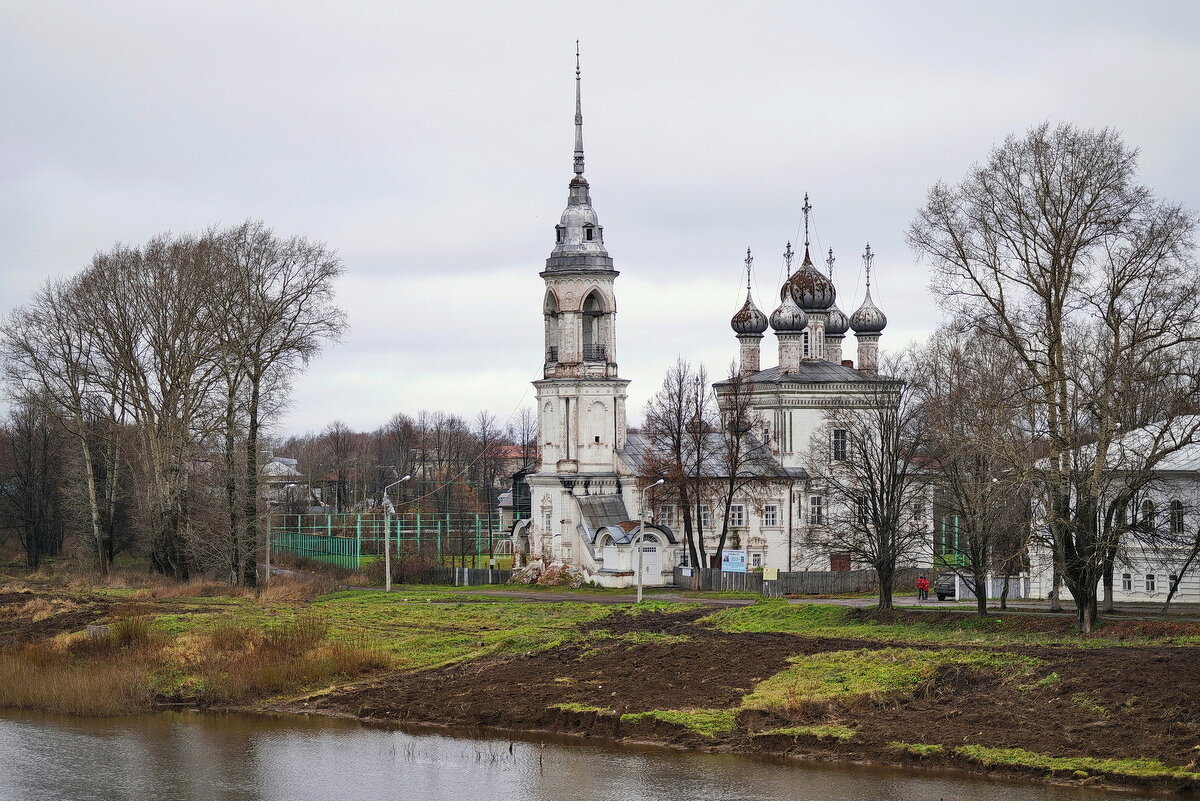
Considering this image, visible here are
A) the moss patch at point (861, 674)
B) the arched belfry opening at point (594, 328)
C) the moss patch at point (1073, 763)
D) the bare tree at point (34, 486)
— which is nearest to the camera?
the moss patch at point (1073, 763)

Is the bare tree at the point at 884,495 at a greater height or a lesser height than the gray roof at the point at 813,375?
lesser

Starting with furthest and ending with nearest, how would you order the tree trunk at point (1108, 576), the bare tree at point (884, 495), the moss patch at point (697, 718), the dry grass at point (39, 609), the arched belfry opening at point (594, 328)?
1. the arched belfry opening at point (594, 328)
2. the dry grass at point (39, 609)
3. the bare tree at point (884, 495)
4. the tree trunk at point (1108, 576)
5. the moss patch at point (697, 718)

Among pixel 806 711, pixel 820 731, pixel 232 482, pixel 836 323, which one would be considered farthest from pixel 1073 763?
pixel 836 323

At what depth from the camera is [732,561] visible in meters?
55.2

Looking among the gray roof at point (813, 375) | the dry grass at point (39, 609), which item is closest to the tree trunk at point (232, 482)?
the dry grass at point (39, 609)

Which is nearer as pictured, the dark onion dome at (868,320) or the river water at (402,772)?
the river water at (402,772)

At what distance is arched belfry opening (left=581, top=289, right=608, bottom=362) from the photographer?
55.7 meters

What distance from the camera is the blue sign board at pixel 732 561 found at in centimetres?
5491

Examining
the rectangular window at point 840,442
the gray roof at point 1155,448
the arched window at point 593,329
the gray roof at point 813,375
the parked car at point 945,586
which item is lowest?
the parked car at point 945,586

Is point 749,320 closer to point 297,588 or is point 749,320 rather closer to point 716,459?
point 716,459

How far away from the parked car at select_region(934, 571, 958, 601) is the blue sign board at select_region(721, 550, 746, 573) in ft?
29.5

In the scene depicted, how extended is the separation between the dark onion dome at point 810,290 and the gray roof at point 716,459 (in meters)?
6.60

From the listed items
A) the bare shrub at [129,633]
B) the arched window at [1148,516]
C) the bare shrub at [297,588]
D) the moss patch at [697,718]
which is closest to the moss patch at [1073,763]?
the moss patch at [697,718]

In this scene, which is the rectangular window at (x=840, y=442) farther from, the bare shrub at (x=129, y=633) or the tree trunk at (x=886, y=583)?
the bare shrub at (x=129, y=633)
